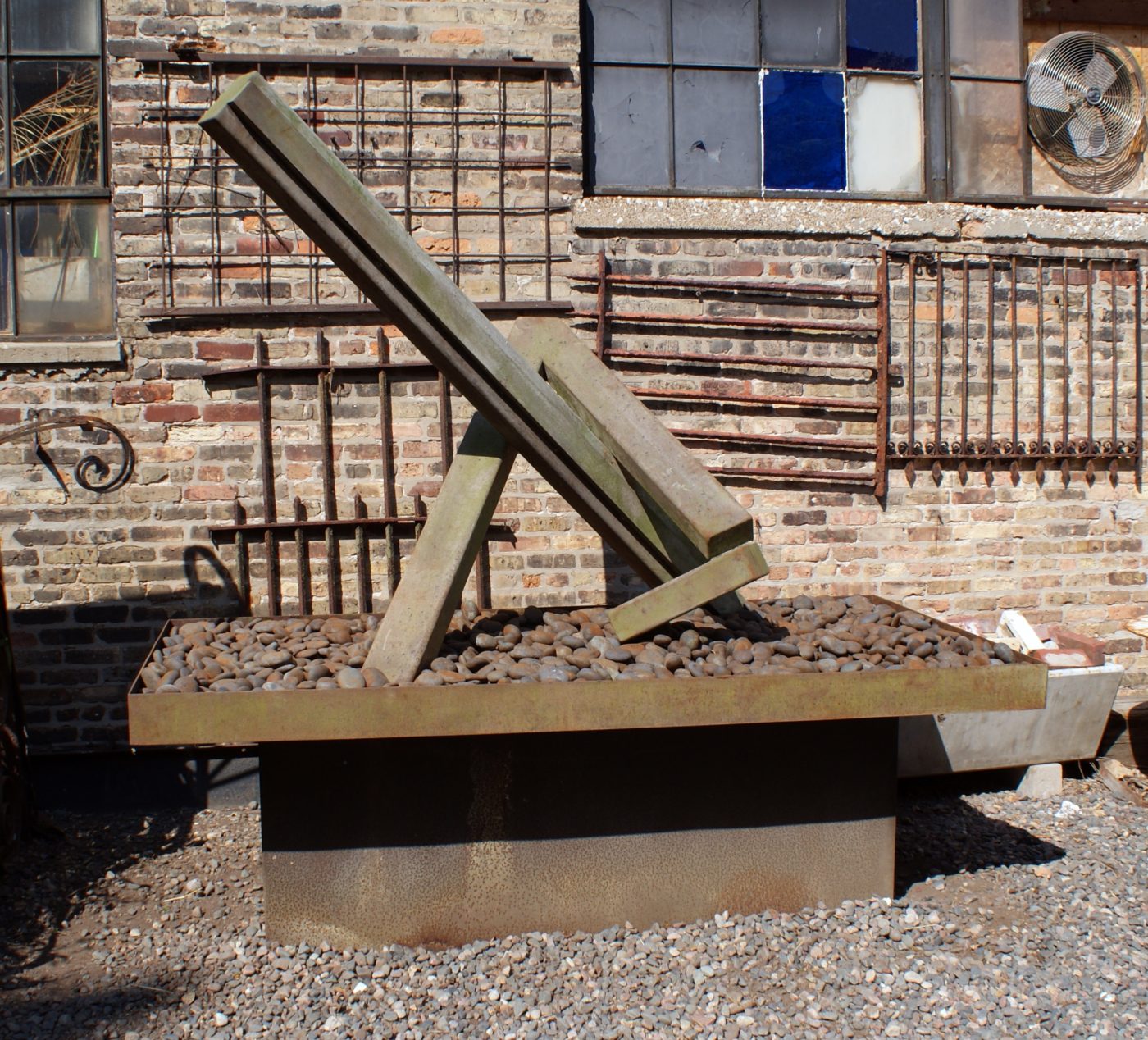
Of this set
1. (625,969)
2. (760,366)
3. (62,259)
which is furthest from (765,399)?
(62,259)

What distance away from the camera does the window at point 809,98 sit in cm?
470

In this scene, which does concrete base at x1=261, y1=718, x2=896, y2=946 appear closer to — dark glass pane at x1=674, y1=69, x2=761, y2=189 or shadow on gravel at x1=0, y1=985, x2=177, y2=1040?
shadow on gravel at x1=0, y1=985, x2=177, y2=1040

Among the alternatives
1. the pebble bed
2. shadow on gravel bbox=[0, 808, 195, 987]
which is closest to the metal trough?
the pebble bed

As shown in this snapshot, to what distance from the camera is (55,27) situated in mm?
4348

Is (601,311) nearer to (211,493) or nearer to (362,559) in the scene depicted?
(362,559)

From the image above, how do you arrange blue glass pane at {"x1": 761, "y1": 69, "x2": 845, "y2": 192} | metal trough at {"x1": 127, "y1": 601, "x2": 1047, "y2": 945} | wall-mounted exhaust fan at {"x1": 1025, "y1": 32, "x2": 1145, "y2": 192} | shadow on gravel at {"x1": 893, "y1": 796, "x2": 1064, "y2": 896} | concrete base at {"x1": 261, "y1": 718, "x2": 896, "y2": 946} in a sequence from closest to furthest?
metal trough at {"x1": 127, "y1": 601, "x2": 1047, "y2": 945} < concrete base at {"x1": 261, "y1": 718, "x2": 896, "y2": 946} < shadow on gravel at {"x1": 893, "y1": 796, "x2": 1064, "y2": 896} < blue glass pane at {"x1": 761, "y1": 69, "x2": 845, "y2": 192} < wall-mounted exhaust fan at {"x1": 1025, "y1": 32, "x2": 1145, "y2": 192}

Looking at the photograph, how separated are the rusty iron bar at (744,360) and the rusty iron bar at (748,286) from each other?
0.28 m

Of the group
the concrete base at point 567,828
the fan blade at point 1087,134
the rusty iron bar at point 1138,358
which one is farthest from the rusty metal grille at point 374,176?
the rusty iron bar at point 1138,358

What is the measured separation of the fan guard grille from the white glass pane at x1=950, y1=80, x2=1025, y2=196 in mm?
105

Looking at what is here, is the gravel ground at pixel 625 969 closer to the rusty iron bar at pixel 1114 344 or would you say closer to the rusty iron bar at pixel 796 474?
the rusty iron bar at pixel 796 474

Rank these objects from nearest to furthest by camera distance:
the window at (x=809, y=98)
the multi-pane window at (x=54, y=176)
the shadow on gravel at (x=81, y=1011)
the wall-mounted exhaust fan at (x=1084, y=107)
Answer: the shadow on gravel at (x=81, y=1011)
the multi-pane window at (x=54, y=176)
the window at (x=809, y=98)
the wall-mounted exhaust fan at (x=1084, y=107)

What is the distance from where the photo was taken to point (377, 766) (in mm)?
2828

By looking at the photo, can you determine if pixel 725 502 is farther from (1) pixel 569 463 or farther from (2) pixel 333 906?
(2) pixel 333 906

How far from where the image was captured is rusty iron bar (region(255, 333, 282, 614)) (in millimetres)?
4242
